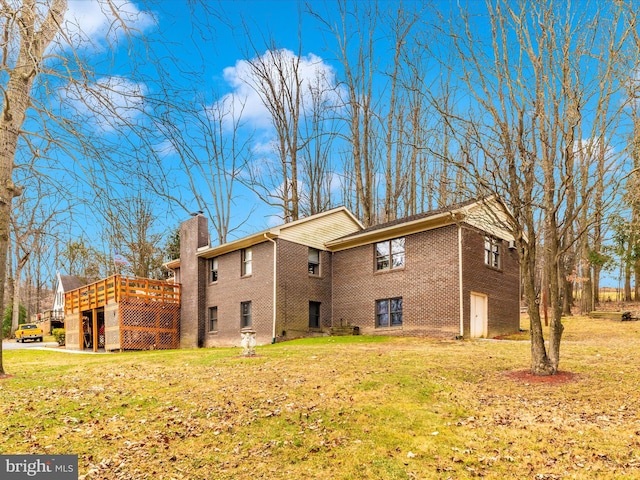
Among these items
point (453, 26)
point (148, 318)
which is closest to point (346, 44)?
point (148, 318)

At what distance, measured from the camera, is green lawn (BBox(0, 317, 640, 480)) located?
20.0ft

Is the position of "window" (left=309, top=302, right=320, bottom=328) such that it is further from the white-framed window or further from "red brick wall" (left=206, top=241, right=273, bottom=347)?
the white-framed window

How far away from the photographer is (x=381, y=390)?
916 centimetres

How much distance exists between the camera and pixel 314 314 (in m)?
23.6

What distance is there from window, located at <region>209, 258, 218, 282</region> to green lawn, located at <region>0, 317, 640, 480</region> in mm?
13997

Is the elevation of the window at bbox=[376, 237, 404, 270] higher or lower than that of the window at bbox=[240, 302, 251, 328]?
higher

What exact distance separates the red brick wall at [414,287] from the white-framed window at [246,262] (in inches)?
185

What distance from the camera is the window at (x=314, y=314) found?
23469mm

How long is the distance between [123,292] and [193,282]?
3.61m

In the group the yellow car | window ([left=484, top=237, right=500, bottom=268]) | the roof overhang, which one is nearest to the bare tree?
the roof overhang

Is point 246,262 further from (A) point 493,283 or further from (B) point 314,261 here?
(A) point 493,283

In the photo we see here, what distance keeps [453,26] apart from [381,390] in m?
7.96

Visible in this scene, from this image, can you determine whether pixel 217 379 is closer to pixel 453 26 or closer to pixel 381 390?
pixel 381 390

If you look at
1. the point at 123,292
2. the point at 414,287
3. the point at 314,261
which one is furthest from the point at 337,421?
the point at 123,292
